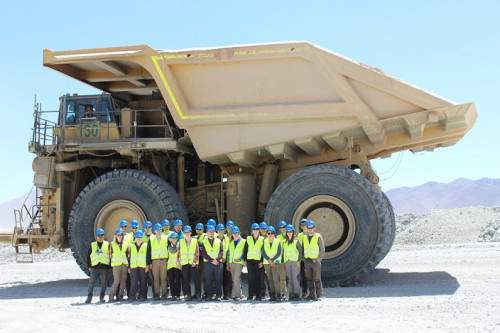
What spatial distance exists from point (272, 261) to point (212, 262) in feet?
3.41

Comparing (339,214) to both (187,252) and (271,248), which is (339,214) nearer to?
(271,248)

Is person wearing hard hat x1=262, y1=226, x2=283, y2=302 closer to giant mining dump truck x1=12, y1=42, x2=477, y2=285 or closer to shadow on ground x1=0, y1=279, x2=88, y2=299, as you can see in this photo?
giant mining dump truck x1=12, y1=42, x2=477, y2=285

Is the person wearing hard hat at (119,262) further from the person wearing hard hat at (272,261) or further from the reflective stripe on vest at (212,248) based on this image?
the person wearing hard hat at (272,261)

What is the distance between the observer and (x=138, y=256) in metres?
10.1

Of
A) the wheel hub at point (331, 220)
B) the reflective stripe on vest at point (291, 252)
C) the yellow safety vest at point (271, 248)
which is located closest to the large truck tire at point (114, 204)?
the wheel hub at point (331, 220)

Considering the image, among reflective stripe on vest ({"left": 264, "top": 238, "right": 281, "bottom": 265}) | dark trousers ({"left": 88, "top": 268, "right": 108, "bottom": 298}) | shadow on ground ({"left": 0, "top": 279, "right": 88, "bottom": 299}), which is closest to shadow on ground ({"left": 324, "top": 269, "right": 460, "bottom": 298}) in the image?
reflective stripe on vest ({"left": 264, "top": 238, "right": 281, "bottom": 265})

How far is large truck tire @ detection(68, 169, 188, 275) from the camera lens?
1216 cm

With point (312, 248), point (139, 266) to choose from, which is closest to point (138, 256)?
point (139, 266)

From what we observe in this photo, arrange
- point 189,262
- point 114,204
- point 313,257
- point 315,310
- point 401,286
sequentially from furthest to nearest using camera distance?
point 114,204 < point 401,286 < point 189,262 < point 313,257 < point 315,310

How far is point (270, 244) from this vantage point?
9.66m

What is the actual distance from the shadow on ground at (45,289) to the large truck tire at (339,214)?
416cm

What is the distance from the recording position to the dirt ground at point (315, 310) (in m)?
6.82

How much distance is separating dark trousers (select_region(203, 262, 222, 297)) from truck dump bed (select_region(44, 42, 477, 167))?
99.0 inches

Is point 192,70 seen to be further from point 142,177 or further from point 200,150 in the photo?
point 142,177
